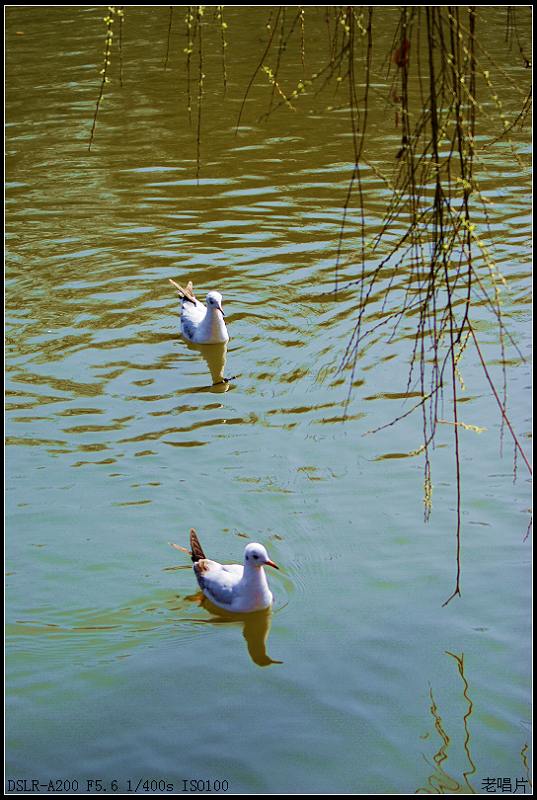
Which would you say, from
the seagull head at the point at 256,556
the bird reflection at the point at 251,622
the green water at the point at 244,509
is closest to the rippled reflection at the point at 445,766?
the green water at the point at 244,509

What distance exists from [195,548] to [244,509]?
2.14 feet

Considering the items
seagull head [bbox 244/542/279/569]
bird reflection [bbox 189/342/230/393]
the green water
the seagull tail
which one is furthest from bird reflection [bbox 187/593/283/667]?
bird reflection [bbox 189/342/230/393]

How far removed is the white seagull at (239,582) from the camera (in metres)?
6.57

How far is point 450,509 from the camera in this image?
24.4ft

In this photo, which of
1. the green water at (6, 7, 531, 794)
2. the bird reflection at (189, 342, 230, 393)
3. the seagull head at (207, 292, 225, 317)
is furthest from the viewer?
the seagull head at (207, 292, 225, 317)

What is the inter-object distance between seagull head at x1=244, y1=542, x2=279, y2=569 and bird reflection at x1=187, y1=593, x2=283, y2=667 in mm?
359

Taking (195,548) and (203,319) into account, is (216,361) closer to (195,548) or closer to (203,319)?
(203,319)

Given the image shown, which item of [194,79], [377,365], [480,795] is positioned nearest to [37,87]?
[194,79]

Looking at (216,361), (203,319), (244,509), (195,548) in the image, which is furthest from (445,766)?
(203,319)

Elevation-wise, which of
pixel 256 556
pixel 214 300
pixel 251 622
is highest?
pixel 214 300

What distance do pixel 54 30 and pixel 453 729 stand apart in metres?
17.4

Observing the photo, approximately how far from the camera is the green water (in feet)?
18.4

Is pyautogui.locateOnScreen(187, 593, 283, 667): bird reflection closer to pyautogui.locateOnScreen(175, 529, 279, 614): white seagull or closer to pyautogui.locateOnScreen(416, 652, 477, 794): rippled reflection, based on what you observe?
pyautogui.locateOnScreen(175, 529, 279, 614): white seagull

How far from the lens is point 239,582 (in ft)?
21.9
